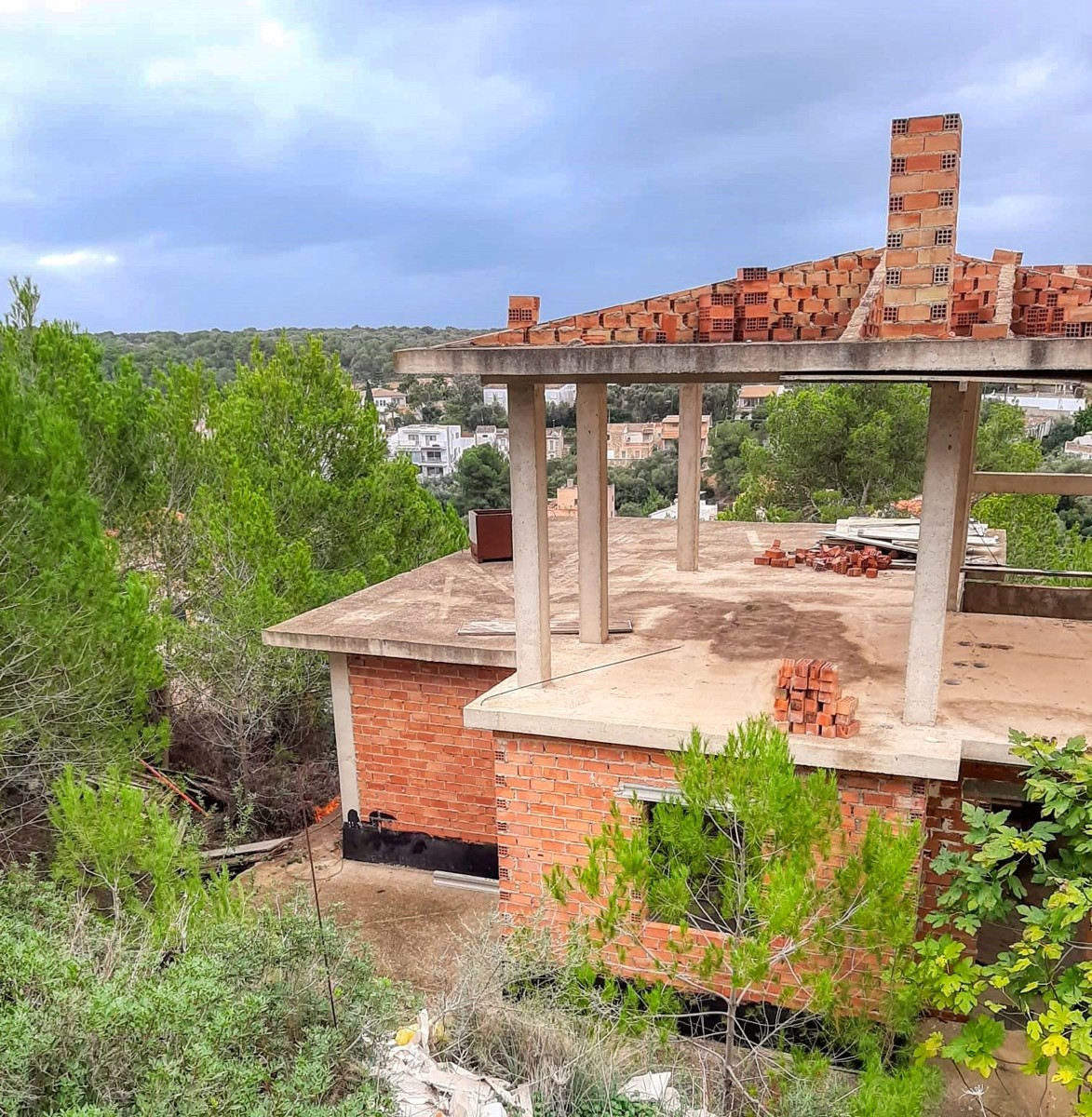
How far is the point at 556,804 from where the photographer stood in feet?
19.7

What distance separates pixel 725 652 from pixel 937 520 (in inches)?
96.4

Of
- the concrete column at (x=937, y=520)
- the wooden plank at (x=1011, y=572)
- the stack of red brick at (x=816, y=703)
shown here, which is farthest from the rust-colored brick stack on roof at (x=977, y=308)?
the wooden plank at (x=1011, y=572)

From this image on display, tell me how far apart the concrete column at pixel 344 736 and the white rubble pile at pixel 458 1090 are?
3.75 m

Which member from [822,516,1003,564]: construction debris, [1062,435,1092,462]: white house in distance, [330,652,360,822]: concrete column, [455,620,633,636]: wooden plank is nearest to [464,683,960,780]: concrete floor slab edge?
[455,620,633,636]: wooden plank

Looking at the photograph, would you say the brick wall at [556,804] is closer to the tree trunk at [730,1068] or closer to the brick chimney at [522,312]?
the tree trunk at [730,1068]

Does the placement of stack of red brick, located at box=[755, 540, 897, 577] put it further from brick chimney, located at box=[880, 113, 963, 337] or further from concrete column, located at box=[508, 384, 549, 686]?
brick chimney, located at box=[880, 113, 963, 337]

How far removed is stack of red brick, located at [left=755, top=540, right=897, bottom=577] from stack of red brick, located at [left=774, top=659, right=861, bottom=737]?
15.5 ft

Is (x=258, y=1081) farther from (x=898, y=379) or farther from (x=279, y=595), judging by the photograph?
(x=279, y=595)

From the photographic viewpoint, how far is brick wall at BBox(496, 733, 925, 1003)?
5746 mm

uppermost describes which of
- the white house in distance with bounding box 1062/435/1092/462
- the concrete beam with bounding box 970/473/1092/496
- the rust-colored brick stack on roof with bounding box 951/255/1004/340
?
the rust-colored brick stack on roof with bounding box 951/255/1004/340

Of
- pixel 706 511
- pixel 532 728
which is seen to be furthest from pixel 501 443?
pixel 532 728

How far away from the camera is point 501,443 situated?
192ft

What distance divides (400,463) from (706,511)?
→ 74.1 ft

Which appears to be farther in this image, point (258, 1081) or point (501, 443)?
point (501, 443)
